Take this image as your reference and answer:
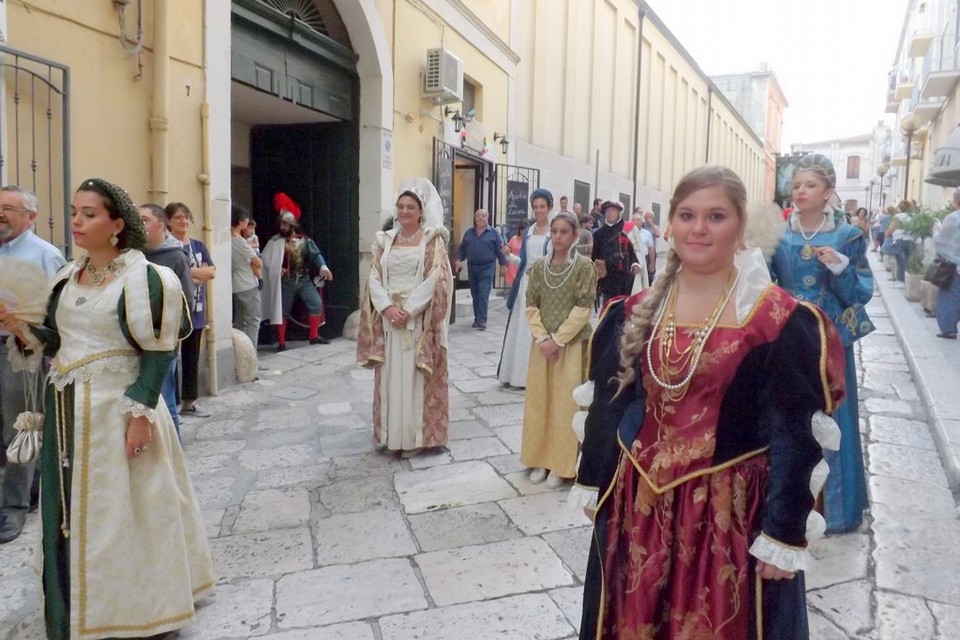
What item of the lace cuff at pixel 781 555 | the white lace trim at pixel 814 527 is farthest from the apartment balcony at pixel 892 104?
the lace cuff at pixel 781 555

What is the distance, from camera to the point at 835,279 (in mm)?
3432

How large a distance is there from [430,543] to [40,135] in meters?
3.55

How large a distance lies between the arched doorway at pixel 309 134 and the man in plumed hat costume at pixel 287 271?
53 centimetres

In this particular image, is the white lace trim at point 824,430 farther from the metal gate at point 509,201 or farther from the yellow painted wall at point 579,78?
the yellow painted wall at point 579,78

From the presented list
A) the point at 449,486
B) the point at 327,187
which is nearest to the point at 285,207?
the point at 327,187

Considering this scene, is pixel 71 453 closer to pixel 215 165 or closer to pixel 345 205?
pixel 215 165

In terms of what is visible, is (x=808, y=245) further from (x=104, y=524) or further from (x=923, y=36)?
(x=923, y=36)

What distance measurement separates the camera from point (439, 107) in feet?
34.4

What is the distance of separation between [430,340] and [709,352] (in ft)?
10.3

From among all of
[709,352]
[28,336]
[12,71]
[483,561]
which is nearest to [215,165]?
[12,71]

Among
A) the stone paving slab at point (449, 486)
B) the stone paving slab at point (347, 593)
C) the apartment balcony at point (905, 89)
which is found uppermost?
the apartment balcony at point (905, 89)

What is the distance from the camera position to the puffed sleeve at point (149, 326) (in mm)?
2520

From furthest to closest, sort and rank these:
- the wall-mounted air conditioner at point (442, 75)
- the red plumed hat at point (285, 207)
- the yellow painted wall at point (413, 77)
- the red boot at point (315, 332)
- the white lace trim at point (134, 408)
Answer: the wall-mounted air conditioner at point (442, 75) → the yellow painted wall at point (413, 77) → the red boot at point (315, 332) → the red plumed hat at point (285, 207) → the white lace trim at point (134, 408)

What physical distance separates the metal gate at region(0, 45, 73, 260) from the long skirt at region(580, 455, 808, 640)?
428 cm
